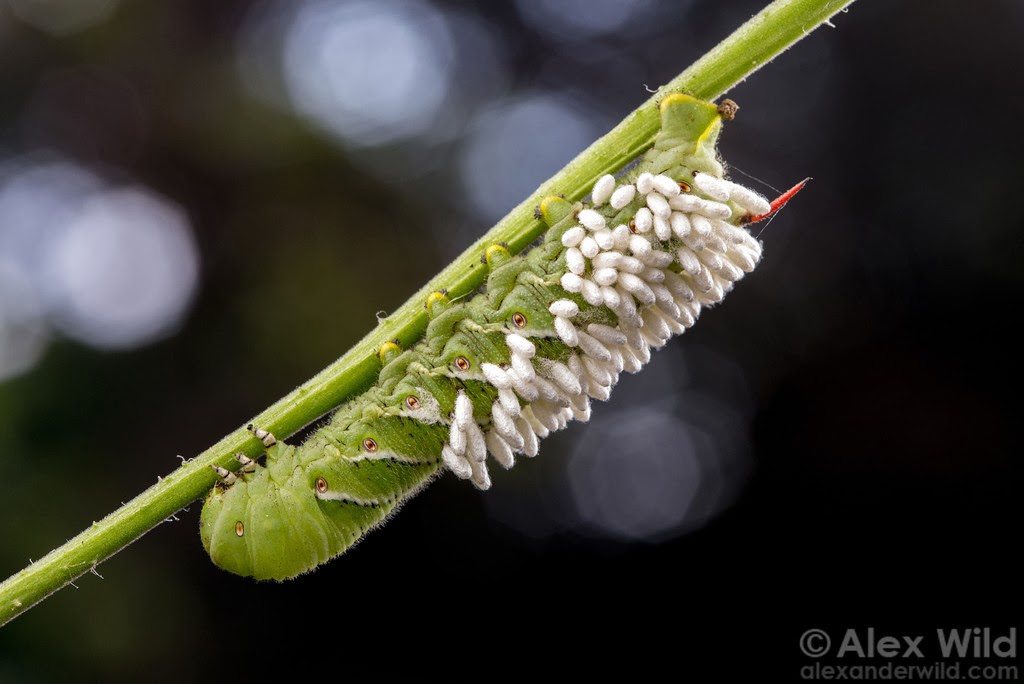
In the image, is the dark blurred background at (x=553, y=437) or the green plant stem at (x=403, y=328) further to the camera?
the dark blurred background at (x=553, y=437)

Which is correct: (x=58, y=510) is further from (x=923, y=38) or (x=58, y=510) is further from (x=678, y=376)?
(x=923, y=38)

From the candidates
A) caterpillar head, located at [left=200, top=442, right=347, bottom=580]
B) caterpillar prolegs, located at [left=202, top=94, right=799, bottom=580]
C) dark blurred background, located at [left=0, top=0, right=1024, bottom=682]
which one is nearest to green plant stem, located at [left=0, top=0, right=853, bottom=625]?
caterpillar prolegs, located at [left=202, top=94, right=799, bottom=580]

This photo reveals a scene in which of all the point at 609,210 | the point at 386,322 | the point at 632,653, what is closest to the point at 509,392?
the point at 386,322

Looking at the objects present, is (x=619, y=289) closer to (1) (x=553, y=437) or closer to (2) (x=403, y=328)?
(2) (x=403, y=328)

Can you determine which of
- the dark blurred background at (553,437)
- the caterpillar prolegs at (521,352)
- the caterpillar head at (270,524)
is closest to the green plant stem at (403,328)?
the caterpillar prolegs at (521,352)

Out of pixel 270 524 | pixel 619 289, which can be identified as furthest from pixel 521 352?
pixel 270 524

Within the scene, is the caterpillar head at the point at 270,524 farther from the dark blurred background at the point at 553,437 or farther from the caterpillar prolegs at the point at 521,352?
the dark blurred background at the point at 553,437
